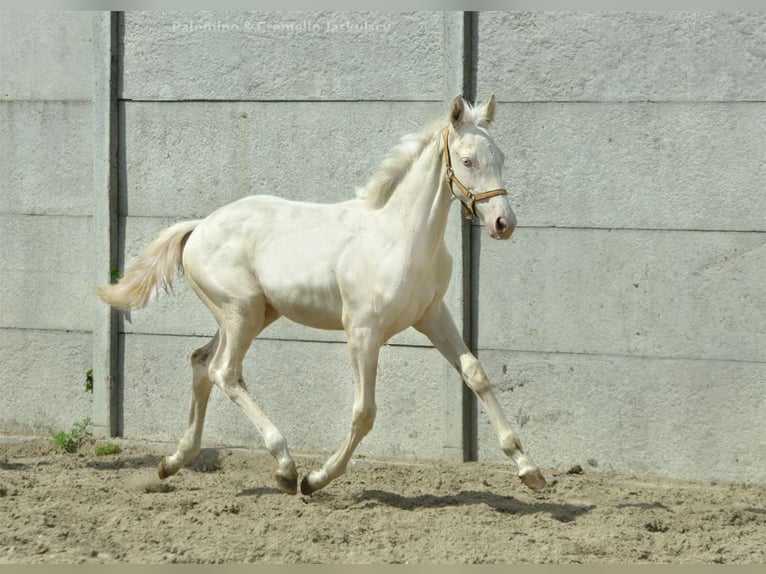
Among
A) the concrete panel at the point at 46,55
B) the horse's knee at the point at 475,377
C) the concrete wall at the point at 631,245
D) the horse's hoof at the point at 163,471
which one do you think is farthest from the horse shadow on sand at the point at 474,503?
the concrete panel at the point at 46,55

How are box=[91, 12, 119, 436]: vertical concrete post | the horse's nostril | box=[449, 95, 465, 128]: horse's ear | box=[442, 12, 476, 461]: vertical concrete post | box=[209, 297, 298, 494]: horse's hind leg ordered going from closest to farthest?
the horse's nostril → box=[449, 95, 465, 128]: horse's ear → box=[209, 297, 298, 494]: horse's hind leg → box=[442, 12, 476, 461]: vertical concrete post → box=[91, 12, 119, 436]: vertical concrete post

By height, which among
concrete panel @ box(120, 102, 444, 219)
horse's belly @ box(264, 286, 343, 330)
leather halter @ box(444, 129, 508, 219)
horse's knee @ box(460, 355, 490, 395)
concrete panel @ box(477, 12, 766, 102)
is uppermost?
concrete panel @ box(477, 12, 766, 102)

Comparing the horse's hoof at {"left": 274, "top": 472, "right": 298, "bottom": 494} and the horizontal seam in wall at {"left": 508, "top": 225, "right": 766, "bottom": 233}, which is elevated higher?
the horizontal seam in wall at {"left": 508, "top": 225, "right": 766, "bottom": 233}

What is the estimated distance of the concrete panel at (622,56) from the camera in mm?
6262

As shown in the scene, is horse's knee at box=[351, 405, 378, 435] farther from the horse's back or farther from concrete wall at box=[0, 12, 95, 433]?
concrete wall at box=[0, 12, 95, 433]

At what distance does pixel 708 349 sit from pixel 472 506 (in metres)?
1.63

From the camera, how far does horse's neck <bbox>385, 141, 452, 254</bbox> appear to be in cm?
561

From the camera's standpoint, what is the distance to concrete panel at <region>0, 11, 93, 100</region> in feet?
25.0

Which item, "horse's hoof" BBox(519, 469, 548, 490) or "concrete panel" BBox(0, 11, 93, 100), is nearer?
"horse's hoof" BBox(519, 469, 548, 490)

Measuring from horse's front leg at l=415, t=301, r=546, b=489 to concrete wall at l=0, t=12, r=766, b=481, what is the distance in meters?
0.99

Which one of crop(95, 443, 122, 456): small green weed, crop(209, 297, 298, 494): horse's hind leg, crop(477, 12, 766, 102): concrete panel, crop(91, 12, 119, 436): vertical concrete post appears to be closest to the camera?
crop(209, 297, 298, 494): horse's hind leg

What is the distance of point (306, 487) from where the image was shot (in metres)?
5.83

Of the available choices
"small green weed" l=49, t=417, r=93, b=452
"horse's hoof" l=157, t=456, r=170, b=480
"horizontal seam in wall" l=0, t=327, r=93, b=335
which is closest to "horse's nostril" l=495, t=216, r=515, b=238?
"horse's hoof" l=157, t=456, r=170, b=480

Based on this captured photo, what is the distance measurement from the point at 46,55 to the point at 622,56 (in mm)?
3653
